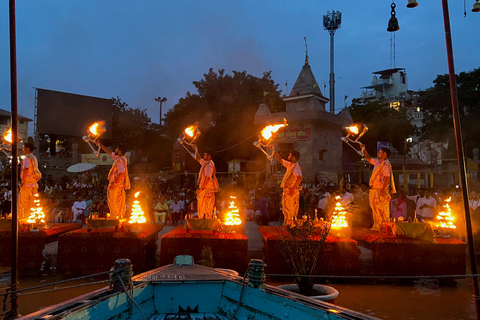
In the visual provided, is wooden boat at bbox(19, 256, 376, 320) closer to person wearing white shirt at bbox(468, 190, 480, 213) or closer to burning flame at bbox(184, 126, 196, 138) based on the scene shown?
burning flame at bbox(184, 126, 196, 138)

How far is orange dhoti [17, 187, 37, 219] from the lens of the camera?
29.8ft

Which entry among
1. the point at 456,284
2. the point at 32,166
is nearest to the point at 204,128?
the point at 32,166

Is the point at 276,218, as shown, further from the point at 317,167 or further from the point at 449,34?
the point at 449,34

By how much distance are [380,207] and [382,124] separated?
26.0 meters

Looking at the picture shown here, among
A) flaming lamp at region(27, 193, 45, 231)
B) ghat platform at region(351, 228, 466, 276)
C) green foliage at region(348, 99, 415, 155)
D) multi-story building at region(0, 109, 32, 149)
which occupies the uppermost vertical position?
multi-story building at region(0, 109, 32, 149)

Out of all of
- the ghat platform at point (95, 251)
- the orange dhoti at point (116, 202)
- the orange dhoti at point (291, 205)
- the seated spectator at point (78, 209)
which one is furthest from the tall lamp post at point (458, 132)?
the seated spectator at point (78, 209)

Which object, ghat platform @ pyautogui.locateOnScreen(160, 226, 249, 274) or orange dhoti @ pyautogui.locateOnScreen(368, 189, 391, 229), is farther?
orange dhoti @ pyautogui.locateOnScreen(368, 189, 391, 229)

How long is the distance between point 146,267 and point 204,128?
27.2 meters

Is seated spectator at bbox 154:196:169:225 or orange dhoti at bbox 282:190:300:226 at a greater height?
Result: orange dhoti at bbox 282:190:300:226

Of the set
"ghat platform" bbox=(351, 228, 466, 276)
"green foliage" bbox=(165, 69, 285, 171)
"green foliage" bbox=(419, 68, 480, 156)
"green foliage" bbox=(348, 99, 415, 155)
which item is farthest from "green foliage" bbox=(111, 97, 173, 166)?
"ghat platform" bbox=(351, 228, 466, 276)

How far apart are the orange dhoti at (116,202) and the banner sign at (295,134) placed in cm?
1439

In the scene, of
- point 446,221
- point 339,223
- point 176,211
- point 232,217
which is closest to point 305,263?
point 339,223

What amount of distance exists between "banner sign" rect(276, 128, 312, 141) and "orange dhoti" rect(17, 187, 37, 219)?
1561 centimetres

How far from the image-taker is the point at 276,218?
47.9 ft
